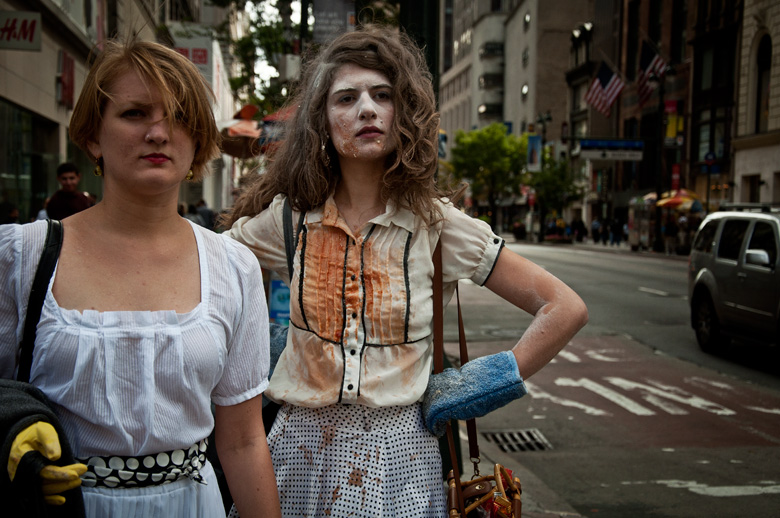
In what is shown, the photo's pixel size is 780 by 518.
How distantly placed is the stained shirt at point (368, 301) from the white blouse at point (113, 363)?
0.54m

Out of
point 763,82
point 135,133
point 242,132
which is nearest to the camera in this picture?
point 135,133

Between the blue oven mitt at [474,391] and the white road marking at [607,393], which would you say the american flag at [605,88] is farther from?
the blue oven mitt at [474,391]

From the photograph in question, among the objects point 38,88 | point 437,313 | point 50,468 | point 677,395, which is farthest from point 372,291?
point 38,88

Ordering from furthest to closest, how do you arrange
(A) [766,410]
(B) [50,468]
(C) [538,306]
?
(A) [766,410], (C) [538,306], (B) [50,468]

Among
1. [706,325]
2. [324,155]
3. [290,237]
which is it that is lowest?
[706,325]

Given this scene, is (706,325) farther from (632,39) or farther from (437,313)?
(632,39)

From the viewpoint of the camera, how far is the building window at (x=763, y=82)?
3145 cm

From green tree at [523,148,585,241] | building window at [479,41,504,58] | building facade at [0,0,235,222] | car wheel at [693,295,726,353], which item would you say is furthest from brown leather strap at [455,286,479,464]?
building window at [479,41,504,58]

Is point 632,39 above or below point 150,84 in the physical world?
above

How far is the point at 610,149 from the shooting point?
37.1 meters

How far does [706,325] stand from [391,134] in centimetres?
943

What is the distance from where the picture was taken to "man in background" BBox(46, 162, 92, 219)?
7242mm

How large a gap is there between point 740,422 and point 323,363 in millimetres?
6059

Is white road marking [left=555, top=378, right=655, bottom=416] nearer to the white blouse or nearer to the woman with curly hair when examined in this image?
the woman with curly hair
